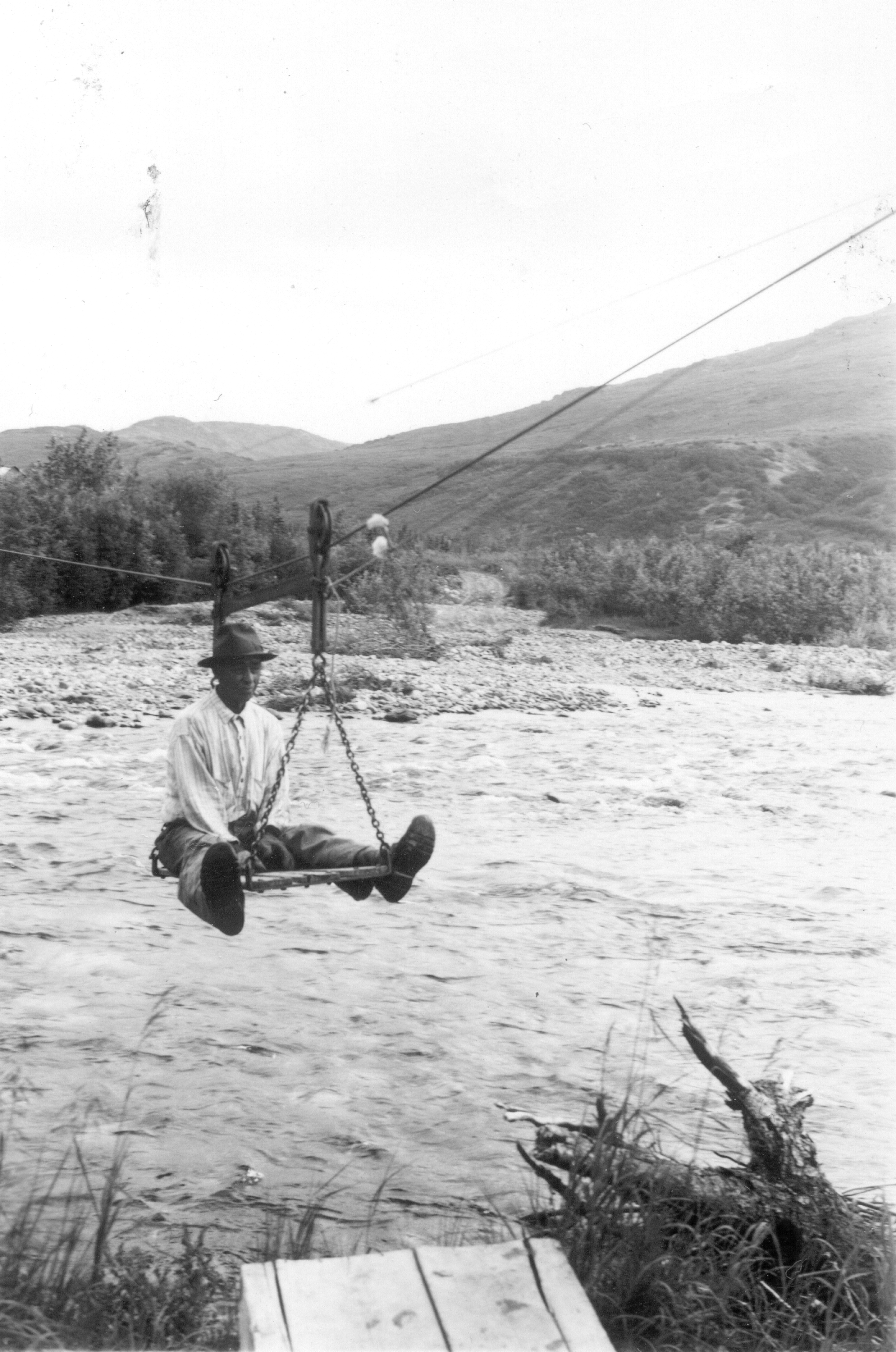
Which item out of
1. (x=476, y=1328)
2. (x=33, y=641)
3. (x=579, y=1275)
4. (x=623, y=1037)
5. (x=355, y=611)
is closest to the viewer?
(x=476, y=1328)

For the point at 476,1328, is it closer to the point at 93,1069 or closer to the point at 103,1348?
the point at 103,1348

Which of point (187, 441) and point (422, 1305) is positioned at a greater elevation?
point (187, 441)

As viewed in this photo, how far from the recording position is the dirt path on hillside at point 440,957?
374cm

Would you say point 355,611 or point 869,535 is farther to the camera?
point 869,535

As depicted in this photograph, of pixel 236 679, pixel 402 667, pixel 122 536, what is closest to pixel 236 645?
pixel 236 679

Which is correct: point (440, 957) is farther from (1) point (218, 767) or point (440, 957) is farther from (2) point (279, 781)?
(2) point (279, 781)

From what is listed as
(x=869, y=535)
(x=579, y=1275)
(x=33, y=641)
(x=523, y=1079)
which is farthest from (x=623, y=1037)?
(x=869, y=535)

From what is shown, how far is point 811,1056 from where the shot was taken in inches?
164

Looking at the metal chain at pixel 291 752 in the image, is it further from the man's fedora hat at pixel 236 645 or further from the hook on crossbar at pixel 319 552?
the man's fedora hat at pixel 236 645

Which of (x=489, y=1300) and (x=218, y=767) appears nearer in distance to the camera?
(x=489, y=1300)

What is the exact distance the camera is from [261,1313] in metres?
2.23

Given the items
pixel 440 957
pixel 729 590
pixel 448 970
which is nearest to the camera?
pixel 448 970

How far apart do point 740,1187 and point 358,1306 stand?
4.21ft

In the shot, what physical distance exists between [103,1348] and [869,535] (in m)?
14.5
